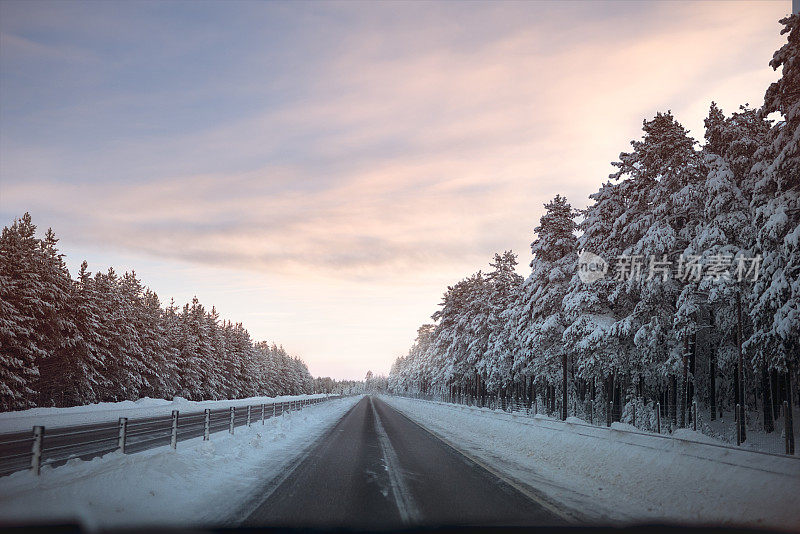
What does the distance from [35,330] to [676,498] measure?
42627mm

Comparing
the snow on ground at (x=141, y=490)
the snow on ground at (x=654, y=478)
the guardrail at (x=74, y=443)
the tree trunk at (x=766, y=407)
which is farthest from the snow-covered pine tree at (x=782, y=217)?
the guardrail at (x=74, y=443)

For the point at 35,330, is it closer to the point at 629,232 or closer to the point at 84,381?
the point at 84,381

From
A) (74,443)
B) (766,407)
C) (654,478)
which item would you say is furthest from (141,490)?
(766,407)

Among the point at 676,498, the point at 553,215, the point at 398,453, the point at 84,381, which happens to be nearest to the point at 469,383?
the point at 553,215

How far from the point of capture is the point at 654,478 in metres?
10.5

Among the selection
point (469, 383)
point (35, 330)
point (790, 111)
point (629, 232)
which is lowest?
point (469, 383)

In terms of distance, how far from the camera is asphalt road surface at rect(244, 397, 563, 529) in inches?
289

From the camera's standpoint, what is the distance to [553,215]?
32875 millimetres

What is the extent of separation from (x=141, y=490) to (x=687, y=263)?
21.8 m

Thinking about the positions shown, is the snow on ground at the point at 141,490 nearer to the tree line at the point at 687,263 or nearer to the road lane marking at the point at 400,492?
the road lane marking at the point at 400,492

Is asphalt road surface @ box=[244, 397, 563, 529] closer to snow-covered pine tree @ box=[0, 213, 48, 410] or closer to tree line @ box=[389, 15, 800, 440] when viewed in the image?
tree line @ box=[389, 15, 800, 440]

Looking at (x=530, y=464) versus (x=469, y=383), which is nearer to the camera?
(x=530, y=464)

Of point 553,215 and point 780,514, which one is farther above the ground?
point 553,215

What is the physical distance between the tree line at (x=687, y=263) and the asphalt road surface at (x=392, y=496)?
12.0m
